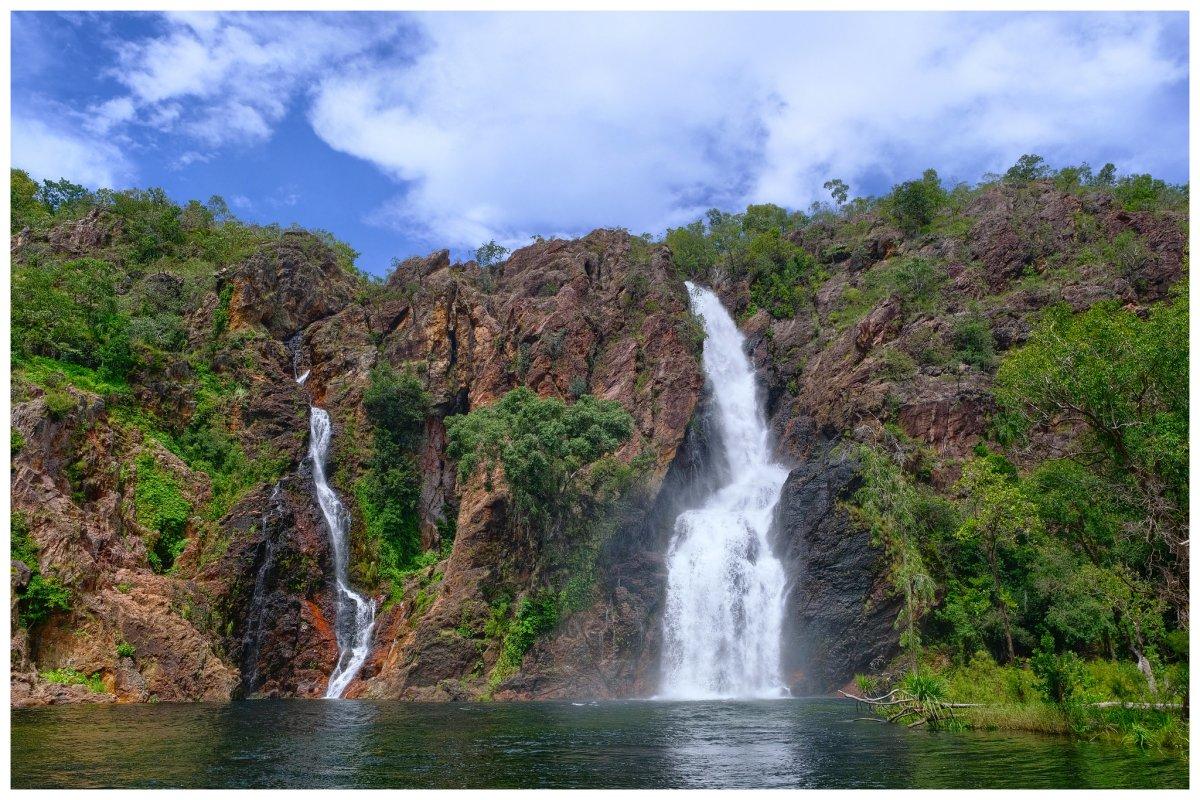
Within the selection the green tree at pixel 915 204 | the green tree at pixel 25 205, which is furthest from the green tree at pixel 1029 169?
the green tree at pixel 25 205

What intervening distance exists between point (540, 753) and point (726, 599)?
26.1m

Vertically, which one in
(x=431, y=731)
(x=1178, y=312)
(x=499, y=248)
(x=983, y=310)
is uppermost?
(x=499, y=248)

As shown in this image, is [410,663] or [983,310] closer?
[410,663]

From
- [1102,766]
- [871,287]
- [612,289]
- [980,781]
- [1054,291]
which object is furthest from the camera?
[871,287]

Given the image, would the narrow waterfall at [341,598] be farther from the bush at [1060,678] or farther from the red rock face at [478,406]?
the bush at [1060,678]

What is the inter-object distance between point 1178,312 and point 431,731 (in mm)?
25698

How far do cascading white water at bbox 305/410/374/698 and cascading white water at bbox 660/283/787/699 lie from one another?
16694mm

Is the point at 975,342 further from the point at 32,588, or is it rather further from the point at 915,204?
the point at 32,588

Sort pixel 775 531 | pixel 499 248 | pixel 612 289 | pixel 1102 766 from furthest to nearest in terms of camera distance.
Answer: pixel 499 248, pixel 612 289, pixel 775 531, pixel 1102 766

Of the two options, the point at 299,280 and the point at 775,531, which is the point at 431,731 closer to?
the point at 775,531

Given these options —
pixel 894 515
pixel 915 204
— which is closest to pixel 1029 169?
pixel 915 204

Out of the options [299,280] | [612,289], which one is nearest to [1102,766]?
[612,289]

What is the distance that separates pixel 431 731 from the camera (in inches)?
901

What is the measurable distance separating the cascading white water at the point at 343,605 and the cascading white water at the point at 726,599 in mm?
16694
